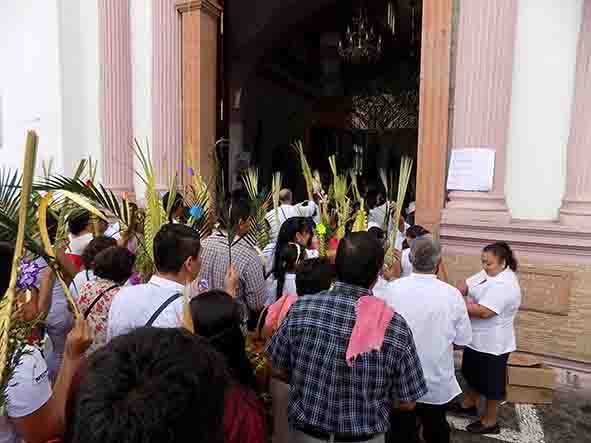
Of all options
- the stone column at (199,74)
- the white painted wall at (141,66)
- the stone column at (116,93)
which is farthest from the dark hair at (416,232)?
the stone column at (116,93)

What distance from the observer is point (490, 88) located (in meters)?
4.30

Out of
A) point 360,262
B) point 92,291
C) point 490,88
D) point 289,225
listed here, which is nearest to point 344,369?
point 360,262

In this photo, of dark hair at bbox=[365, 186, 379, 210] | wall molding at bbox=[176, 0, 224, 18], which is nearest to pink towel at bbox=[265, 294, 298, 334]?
dark hair at bbox=[365, 186, 379, 210]

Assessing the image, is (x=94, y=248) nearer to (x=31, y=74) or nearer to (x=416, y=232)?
(x=416, y=232)

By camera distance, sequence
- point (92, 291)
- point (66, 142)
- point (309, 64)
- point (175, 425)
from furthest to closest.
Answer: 1. point (309, 64)
2. point (66, 142)
3. point (92, 291)
4. point (175, 425)

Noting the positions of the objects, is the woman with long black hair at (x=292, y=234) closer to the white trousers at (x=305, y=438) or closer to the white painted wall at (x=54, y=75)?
the white trousers at (x=305, y=438)

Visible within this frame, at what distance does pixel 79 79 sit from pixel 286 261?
517 centimetres

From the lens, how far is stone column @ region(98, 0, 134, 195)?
20.3ft

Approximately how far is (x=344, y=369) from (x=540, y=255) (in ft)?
10.7

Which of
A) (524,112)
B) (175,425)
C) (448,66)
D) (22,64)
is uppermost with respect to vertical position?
(22,64)

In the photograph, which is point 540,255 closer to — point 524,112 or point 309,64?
point 524,112

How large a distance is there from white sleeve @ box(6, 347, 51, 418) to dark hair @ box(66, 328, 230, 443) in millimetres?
633

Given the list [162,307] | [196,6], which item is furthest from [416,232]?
[196,6]

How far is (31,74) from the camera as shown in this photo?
6645mm
